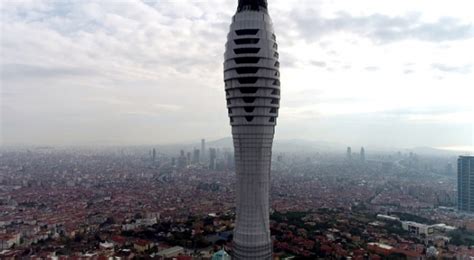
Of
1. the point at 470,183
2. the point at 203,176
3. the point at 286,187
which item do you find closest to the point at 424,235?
the point at 470,183

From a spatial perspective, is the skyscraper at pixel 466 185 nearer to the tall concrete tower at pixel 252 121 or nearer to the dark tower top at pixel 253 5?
the tall concrete tower at pixel 252 121

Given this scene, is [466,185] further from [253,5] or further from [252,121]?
[253,5]

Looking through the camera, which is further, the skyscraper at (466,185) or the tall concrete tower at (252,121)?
the skyscraper at (466,185)

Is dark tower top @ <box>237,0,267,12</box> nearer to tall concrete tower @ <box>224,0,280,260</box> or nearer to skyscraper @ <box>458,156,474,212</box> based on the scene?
tall concrete tower @ <box>224,0,280,260</box>

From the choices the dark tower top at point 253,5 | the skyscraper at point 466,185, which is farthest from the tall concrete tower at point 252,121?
the skyscraper at point 466,185

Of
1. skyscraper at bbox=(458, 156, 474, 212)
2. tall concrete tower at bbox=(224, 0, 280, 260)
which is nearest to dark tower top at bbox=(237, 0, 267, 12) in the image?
tall concrete tower at bbox=(224, 0, 280, 260)

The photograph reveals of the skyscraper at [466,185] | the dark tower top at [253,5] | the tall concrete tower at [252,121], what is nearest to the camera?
the tall concrete tower at [252,121]
